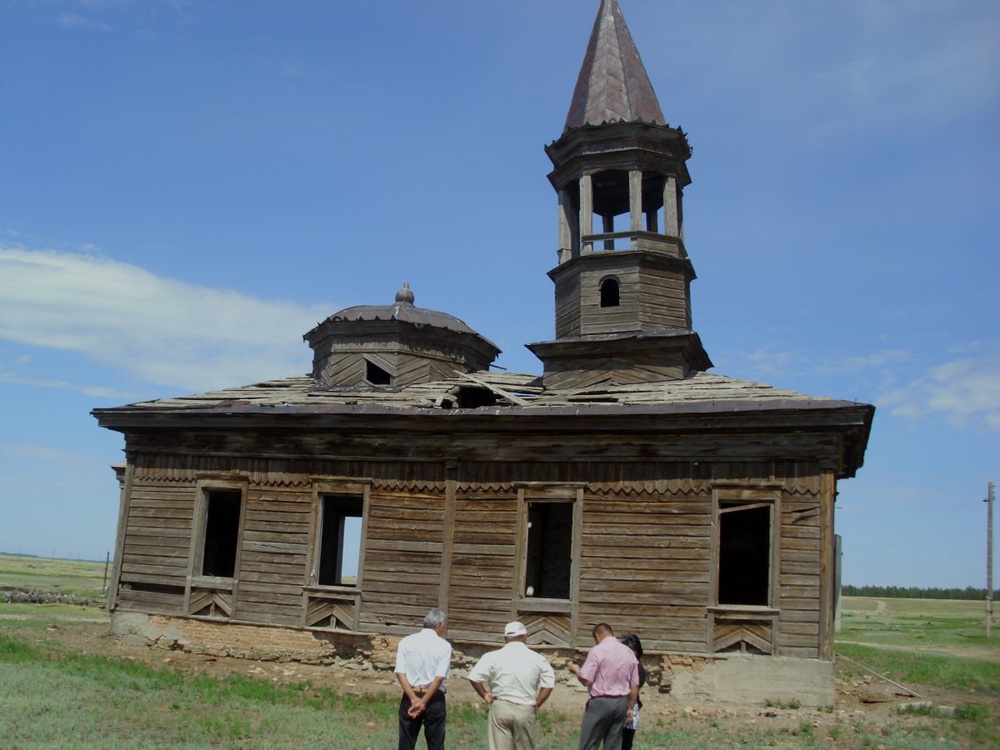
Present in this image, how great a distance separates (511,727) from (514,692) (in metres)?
0.29

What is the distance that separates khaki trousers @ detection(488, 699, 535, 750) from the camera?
7.56 m

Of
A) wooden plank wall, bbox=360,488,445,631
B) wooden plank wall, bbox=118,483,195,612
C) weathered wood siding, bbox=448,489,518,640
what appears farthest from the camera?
wooden plank wall, bbox=118,483,195,612

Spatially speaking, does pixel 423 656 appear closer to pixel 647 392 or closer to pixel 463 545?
pixel 463 545

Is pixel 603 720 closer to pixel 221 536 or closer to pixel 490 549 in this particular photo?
pixel 490 549

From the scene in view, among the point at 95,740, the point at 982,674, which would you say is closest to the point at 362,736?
the point at 95,740

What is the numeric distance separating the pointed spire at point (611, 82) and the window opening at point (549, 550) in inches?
325

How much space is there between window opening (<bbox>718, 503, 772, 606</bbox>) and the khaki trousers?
1203cm

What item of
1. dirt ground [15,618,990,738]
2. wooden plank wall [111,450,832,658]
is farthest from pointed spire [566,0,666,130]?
dirt ground [15,618,990,738]

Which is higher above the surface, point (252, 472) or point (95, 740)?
point (252, 472)

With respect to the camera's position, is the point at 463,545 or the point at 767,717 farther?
the point at 463,545

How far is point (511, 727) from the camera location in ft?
24.9

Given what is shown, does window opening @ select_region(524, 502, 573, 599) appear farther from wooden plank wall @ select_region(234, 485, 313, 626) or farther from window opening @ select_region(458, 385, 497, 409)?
wooden plank wall @ select_region(234, 485, 313, 626)

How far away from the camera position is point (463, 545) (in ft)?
53.1

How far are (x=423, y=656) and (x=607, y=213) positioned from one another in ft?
49.1
